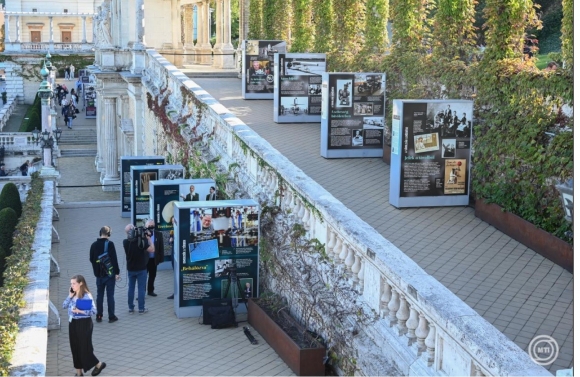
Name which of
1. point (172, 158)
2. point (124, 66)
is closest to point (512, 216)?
point (172, 158)

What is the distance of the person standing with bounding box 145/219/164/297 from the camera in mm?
14336

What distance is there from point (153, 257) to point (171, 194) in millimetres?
1811

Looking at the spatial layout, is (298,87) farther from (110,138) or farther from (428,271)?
(110,138)

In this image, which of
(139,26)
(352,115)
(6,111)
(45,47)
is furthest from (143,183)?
(45,47)

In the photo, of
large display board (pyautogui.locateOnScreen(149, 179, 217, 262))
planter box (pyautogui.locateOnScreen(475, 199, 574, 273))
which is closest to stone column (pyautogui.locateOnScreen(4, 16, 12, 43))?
large display board (pyautogui.locateOnScreen(149, 179, 217, 262))

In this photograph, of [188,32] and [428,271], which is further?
[188,32]

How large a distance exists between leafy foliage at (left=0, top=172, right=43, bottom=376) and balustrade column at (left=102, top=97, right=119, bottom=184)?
599 inches

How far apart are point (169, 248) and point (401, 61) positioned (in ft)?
19.8

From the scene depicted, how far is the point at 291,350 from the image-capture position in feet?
34.1

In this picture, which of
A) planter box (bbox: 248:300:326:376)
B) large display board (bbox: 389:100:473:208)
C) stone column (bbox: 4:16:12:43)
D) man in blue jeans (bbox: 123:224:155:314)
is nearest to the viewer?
planter box (bbox: 248:300:326:376)

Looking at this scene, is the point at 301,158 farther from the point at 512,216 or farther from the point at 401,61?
the point at 512,216

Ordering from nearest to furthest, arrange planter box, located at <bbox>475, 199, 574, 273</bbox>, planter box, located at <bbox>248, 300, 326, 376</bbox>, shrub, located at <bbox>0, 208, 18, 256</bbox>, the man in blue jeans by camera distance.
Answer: planter box, located at <bbox>248, 300, 326, 376</bbox> → planter box, located at <bbox>475, 199, 574, 273</bbox> → the man in blue jeans → shrub, located at <bbox>0, 208, 18, 256</bbox>

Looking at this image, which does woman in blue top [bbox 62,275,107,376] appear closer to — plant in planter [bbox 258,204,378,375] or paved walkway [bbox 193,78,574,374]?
plant in planter [bbox 258,204,378,375]

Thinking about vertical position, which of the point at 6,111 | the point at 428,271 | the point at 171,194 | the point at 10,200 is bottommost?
the point at 6,111
